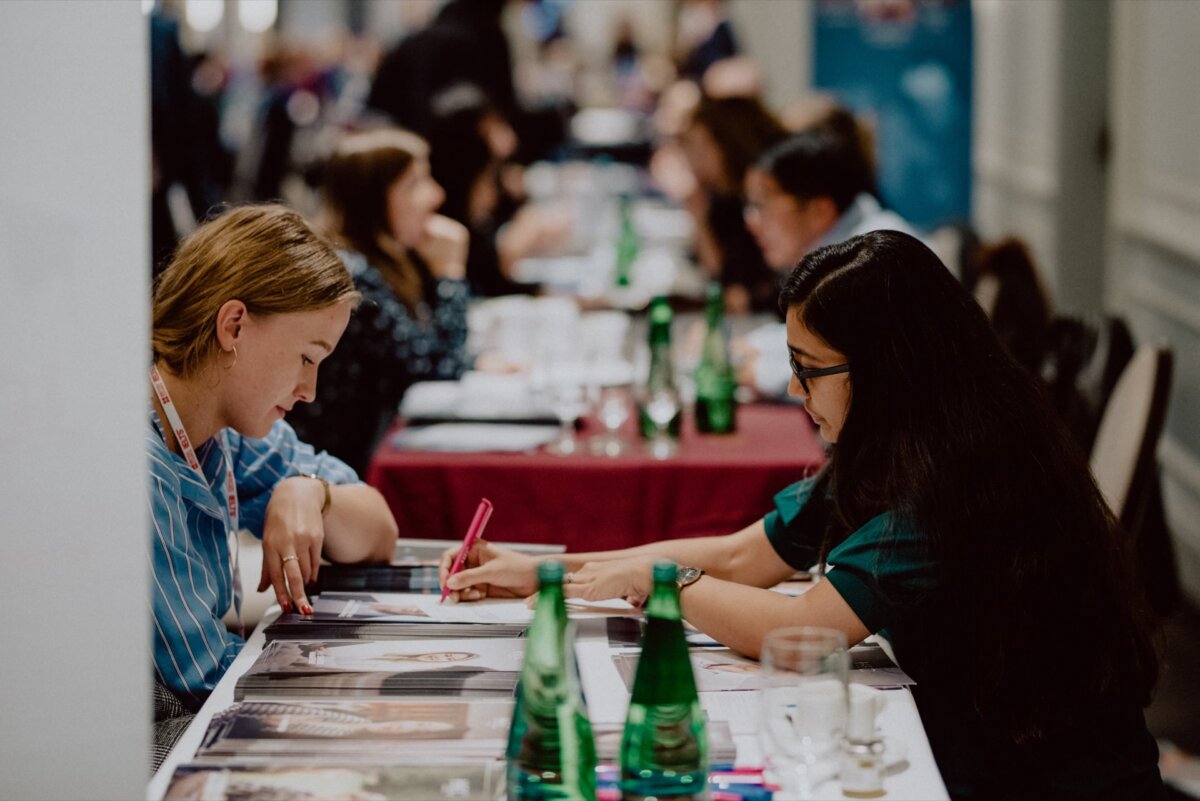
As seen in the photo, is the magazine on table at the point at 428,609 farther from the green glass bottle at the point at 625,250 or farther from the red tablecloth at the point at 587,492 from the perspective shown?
the green glass bottle at the point at 625,250

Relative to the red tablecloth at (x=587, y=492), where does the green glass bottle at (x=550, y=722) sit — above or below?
above

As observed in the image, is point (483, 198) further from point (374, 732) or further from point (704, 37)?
point (704, 37)

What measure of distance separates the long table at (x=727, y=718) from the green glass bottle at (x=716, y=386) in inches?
55.2

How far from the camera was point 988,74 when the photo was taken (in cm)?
771

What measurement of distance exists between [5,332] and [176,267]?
2.47ft

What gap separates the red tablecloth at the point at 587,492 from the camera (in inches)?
113

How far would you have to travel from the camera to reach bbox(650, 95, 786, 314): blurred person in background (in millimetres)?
5137

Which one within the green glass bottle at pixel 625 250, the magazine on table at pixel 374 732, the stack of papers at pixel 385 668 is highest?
the green glass bottle at pixel 625 250

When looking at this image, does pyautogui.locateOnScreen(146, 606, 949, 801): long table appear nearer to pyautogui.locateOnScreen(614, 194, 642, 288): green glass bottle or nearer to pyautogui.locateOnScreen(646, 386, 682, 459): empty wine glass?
pyautogui.locateOnScreen(646, 386, 682, 459): empty wine glass

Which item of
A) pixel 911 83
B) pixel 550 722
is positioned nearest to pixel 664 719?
pixel 550 722

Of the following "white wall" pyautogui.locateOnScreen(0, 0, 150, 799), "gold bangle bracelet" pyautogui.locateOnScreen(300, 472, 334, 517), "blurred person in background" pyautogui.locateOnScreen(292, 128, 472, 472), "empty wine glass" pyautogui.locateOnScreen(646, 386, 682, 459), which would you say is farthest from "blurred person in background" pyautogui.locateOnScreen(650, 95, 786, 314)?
"white wall" pyautogui.locateOnScreen(0, 0, 150, 799)

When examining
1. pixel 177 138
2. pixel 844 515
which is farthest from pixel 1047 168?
pixel 844 515

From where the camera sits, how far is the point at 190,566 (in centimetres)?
185

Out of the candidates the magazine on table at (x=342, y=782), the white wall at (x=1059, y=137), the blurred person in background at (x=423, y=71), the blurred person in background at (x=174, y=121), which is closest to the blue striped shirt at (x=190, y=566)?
the magazine on table at (x=342, y=782)
